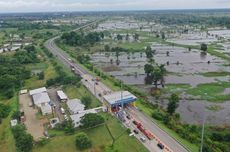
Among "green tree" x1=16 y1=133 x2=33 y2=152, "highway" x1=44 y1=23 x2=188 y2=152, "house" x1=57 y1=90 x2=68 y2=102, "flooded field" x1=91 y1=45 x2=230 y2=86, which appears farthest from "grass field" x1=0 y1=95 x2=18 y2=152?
"flooded field" x1=91 y1=45 x2=230 y2=86

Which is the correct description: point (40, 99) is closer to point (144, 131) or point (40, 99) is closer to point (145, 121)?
point (145, 121)

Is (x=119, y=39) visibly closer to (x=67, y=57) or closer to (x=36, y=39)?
(x=36, y=39)

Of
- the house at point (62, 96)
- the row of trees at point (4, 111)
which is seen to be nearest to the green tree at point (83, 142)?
the house at point (62, 96)

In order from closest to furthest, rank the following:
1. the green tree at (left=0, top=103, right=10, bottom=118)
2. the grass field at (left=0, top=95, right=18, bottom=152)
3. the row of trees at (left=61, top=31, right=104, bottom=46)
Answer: the grass field at (left=0, top=95, right=18, bottom=152)
the green tree at (left=0, top=103, right=10, bottom=118)
the row of trees at (left=61, top=31, right=104, bottom=46)

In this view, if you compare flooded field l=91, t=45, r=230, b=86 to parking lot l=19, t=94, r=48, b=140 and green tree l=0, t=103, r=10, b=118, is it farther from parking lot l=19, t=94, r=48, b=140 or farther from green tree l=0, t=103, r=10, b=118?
green tree l=0, t=103, r=10, b=118

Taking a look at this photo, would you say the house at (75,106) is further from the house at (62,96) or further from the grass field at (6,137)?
the grass field at (6,137)

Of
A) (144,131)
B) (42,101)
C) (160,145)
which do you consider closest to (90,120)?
(144,131)

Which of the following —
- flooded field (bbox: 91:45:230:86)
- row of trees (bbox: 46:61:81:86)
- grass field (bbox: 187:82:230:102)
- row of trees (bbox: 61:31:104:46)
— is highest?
row of trees (bbox: 61:31:104:46)
